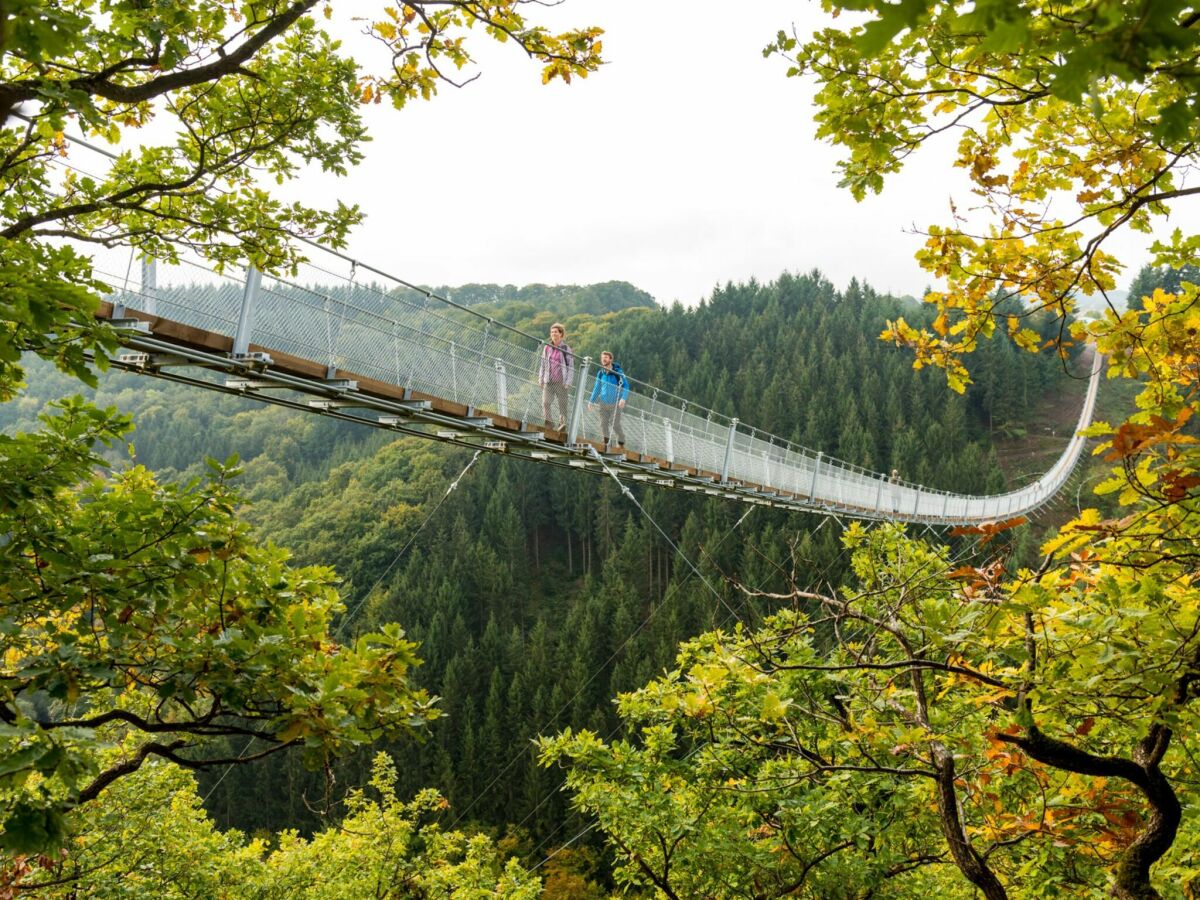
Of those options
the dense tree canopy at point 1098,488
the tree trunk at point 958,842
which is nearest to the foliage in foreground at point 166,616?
the dense tree canopy at point 1098,488

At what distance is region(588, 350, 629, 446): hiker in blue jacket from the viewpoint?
21.9 feet

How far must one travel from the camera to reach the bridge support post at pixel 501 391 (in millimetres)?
5441

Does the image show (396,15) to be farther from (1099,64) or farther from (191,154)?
(1099,64)

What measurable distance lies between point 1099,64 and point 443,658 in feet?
125

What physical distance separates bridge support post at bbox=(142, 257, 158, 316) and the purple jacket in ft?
9.74

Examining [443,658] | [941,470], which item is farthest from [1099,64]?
[941,470]

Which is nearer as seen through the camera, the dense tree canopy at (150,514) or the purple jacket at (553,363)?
the dense tree canopy at (150,514)

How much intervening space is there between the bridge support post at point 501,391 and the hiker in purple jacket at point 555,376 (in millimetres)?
366

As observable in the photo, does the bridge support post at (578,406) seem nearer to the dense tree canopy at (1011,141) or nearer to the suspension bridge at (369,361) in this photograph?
the suspension bridge at (369,361)

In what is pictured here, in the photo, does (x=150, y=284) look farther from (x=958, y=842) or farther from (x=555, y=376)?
(x=958, y=842)

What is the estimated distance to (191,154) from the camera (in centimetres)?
285

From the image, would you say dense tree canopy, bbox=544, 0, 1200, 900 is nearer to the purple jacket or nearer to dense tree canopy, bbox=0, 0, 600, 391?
dense tree canopy, bbox=0, 0, 600, 391

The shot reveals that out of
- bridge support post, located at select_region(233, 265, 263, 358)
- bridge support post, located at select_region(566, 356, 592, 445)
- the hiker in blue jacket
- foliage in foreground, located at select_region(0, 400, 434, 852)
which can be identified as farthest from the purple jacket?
foliage in foreground, located at select_region(0, 400, 434, 852)

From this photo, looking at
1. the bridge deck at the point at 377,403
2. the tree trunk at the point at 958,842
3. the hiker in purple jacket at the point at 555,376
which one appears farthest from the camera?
the hiker in purple jacket at the point at 555,376
